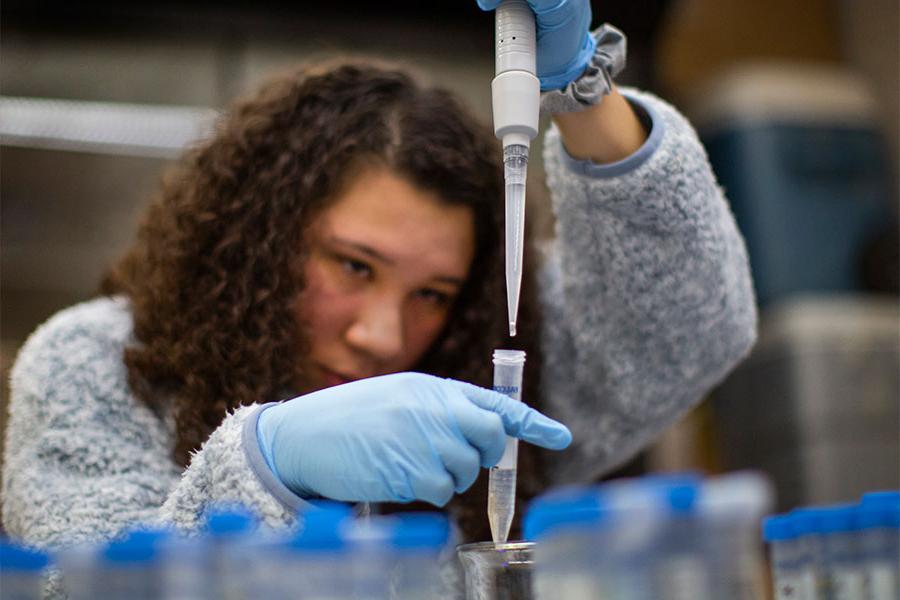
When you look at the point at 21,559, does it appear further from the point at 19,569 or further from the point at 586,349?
the point at 586,349

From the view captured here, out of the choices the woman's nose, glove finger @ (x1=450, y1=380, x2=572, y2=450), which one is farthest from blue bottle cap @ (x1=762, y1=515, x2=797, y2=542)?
the woman's nose

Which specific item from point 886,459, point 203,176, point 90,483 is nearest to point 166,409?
point 90,483

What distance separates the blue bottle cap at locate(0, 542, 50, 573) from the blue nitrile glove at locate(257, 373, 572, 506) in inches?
7.9

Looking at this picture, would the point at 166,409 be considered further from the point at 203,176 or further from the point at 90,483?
the point at 203,176

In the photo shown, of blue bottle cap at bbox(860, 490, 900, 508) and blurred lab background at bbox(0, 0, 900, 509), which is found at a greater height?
blurred lab background at bbox(0, 0, 900, 509)

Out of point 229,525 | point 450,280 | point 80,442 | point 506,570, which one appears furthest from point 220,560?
point 450,280

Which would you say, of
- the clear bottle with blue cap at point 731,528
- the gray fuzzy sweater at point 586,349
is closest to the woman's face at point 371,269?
the gray fuzzy sweater at point 586,349

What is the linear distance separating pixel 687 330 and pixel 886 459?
1510 mm

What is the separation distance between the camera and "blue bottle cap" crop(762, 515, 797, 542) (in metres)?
0.69

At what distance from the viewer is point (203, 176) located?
1198 millimetres

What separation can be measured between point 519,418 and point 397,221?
40cm

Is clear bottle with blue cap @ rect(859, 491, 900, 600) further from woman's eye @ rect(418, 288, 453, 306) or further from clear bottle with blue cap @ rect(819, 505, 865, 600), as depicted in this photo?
woman's eye @ rect(418, 288, 453, 306)

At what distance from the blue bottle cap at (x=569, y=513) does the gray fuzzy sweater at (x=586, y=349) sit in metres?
0.48

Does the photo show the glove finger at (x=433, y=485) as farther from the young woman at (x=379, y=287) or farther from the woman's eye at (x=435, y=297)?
the woman's eye at (x=435, y=297)
